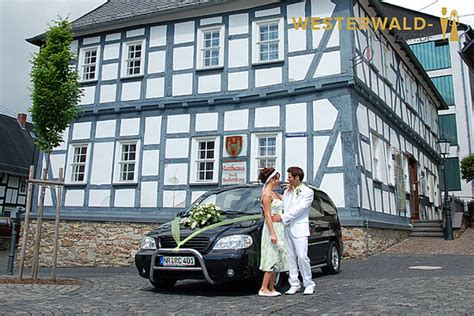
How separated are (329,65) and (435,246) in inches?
240

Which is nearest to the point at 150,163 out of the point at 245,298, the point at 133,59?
the point at 133,59

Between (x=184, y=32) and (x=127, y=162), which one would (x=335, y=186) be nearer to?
(x=127, y=162)

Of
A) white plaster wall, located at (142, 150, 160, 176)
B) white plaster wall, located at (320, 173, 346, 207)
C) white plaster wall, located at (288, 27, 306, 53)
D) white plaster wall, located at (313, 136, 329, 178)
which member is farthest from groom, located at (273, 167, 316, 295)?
white plaster wall, located at (142, 150, 160, 176)

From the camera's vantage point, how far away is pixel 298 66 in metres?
14.1

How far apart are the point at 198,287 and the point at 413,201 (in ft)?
47.3

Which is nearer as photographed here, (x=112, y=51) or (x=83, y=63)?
(x=112, y=51)

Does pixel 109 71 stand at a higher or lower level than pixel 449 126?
lower

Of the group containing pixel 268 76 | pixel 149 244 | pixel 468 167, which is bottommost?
pixel 149 244

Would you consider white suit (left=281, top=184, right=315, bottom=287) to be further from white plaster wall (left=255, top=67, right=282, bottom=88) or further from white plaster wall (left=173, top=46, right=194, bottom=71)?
white plaster wall (left=173, top=46, right=194, bottom=71)

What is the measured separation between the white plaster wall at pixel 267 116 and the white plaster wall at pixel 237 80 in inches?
38.6

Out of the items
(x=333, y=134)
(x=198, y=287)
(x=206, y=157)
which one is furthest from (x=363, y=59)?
(x=198, y=287)

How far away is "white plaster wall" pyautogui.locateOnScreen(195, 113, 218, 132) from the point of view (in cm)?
1512

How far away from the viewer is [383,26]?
54.5ft

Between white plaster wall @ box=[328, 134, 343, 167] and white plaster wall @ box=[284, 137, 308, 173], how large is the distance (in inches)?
30.4
